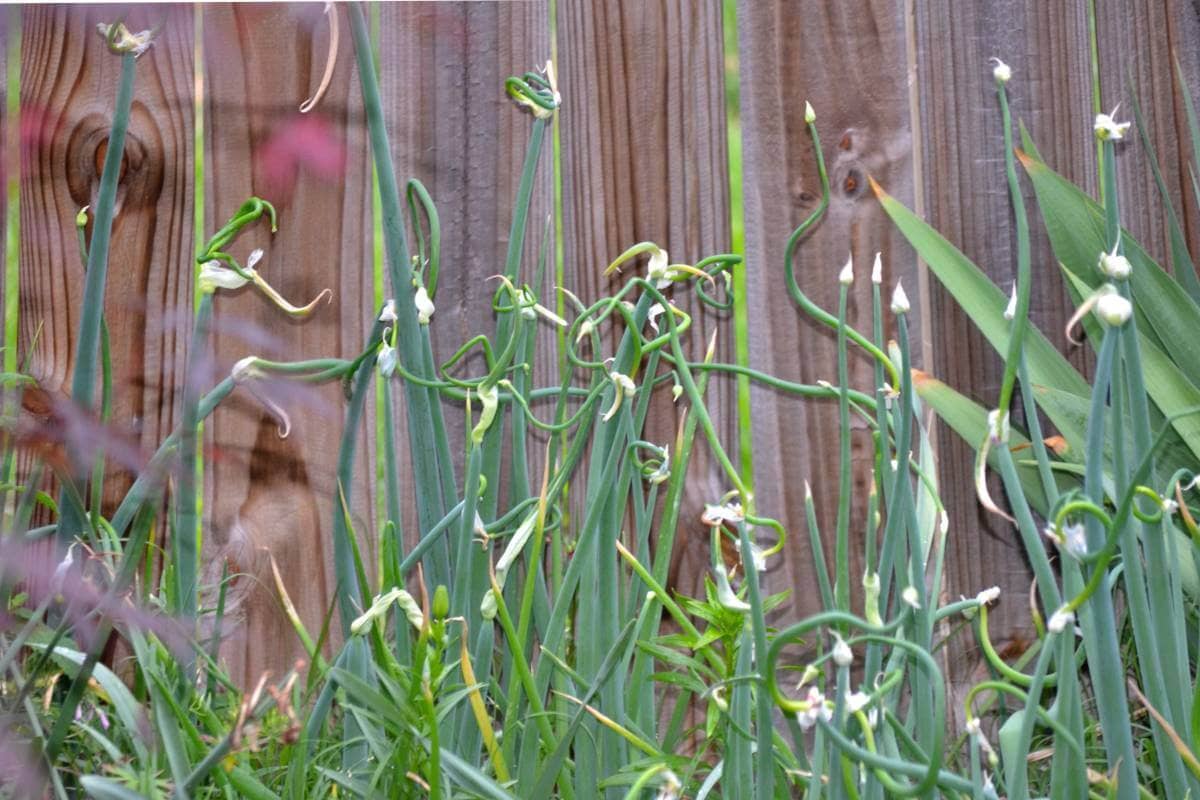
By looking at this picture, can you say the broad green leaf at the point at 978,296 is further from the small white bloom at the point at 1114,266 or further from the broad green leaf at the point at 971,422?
the small white bloom at the point at 1114,266

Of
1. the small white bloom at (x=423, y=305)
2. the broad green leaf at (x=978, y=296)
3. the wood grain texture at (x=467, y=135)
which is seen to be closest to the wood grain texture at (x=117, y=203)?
the wood grain texture at (x=467, y=135)

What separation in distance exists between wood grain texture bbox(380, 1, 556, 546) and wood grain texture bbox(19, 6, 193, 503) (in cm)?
26

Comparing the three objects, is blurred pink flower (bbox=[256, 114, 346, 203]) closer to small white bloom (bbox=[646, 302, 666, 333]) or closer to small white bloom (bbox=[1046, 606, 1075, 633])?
small white bloom (bbox=[646, 302, 666, 333])

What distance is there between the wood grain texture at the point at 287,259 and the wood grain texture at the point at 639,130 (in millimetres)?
254

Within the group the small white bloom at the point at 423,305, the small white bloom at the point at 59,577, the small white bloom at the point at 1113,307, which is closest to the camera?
the small white bloom at the point at 1113,307

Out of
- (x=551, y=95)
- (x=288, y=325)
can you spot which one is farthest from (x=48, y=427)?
(x=288, y=325)

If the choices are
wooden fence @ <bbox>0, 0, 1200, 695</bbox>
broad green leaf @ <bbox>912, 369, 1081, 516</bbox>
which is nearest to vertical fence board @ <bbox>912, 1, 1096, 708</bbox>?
wooden fence @ <bbox>0, 0, 1200, 695</bbox>

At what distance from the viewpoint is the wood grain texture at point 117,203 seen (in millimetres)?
1270

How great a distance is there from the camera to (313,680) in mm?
729

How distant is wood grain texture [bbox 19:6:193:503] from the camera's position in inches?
50.0

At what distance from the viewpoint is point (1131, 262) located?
1.11 metres

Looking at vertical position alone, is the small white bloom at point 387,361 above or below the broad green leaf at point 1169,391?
above

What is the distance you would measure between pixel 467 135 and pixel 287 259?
26 cm

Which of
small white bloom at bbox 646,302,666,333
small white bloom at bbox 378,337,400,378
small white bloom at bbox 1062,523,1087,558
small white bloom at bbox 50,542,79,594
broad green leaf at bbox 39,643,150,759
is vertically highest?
small white bloom at bbox 646,302,666,333
